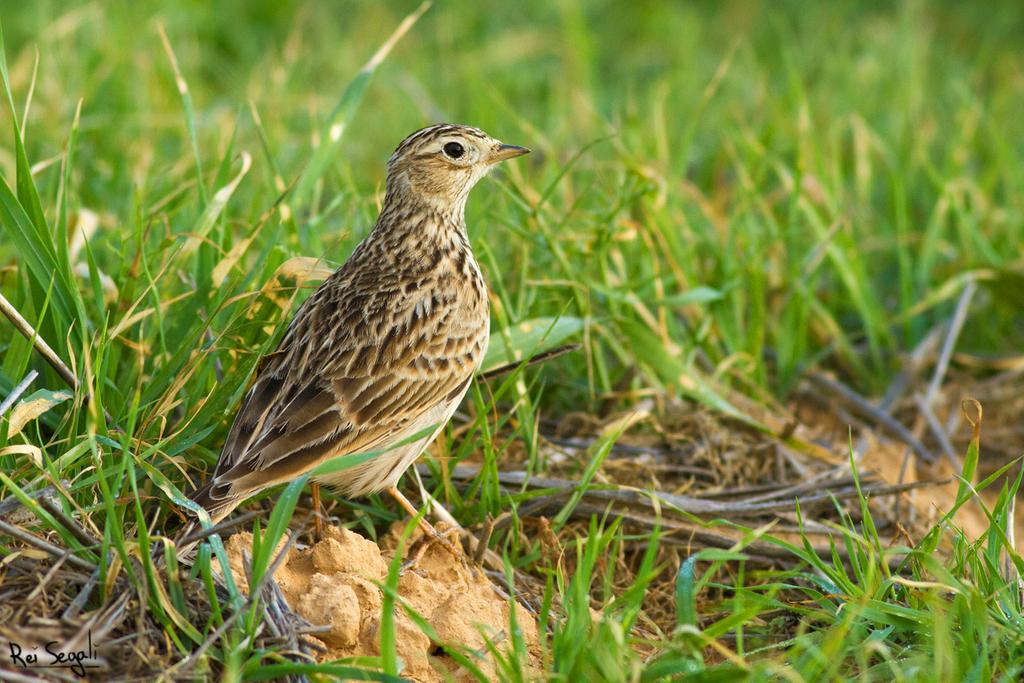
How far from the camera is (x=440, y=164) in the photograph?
449cm

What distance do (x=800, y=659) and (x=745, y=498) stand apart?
1.31 meters

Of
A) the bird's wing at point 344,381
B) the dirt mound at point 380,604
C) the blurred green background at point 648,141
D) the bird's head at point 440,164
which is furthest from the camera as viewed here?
the blurred green background at point 648,141

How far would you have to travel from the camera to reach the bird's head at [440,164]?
4473 mm

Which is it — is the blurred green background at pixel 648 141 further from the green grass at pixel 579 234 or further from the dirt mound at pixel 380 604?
the dirt mound at pixel 380 604

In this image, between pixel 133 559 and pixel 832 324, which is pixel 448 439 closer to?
pixel 133 559

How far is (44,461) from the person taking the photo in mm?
3631

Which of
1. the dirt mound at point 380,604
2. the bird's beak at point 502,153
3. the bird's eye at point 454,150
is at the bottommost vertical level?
the dirt mound at point 380,604

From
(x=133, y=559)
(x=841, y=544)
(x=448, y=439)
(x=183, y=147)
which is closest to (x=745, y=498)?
(x=841, y=544)

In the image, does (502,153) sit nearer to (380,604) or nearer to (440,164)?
(440,164)

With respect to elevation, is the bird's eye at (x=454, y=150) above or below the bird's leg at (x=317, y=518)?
above

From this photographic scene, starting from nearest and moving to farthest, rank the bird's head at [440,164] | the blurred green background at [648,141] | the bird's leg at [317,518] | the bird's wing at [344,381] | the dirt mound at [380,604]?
the dirt mound at [380,604]
the bird's wing at [344,381]
the bird's leg at [317,518]
the bird's head at [440,164]
the blurred green background at [648,141]


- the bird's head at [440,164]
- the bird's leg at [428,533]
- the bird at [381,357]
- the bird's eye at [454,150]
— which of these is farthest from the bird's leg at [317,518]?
the bird's eye at [454,150]

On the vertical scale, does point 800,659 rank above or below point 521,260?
below

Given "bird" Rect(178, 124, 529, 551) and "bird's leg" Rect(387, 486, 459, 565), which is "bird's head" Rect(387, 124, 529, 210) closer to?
"bird" Rect(178, 124, 529, 551)
